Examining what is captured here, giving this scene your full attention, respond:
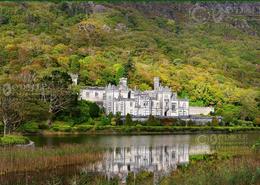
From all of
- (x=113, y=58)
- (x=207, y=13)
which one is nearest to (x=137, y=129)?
(x=113, y=58)

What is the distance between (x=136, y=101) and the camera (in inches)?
2424

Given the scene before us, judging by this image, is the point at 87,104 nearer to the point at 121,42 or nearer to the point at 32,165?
the point at 32,165

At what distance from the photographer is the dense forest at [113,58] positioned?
2007 inches

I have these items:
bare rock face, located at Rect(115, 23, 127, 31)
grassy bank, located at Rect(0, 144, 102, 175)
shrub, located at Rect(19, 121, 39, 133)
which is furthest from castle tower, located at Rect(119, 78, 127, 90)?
bare rock face, located at Rect(115, 23, 127, 31)

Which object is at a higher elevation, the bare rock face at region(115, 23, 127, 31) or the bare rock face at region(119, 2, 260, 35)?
the bare rock face at region(119, 2, 260, 35)

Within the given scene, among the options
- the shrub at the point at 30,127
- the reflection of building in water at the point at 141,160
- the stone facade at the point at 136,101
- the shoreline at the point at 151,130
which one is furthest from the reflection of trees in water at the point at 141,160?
the stone facade at the point at 136,101

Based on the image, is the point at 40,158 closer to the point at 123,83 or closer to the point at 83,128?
the point at 83,128

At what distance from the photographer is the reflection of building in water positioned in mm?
20019

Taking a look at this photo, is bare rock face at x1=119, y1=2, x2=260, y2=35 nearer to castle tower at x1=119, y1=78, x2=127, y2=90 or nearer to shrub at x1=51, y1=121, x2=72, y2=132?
castle tower at x1=119, y1=78, x2=127, y2=90

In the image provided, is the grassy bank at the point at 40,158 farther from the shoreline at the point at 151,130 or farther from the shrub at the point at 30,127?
the shoreline at the point at 151,130

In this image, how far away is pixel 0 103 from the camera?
29438mm

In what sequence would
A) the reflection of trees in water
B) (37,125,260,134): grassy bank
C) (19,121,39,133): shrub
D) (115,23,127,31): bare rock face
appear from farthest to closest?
(115,23,127,31): bare rock face → (37,125,260,134): grassy bank → (19,121,39,133): shrub → the reflection of trees in water

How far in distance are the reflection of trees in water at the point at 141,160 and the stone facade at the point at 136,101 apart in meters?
29.5

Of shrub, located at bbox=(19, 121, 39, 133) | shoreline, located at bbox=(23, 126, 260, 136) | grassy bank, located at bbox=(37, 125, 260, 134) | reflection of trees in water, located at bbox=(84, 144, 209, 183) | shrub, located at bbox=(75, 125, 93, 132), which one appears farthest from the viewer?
shrub, located at bbox=(75, 125, 93, 132)
